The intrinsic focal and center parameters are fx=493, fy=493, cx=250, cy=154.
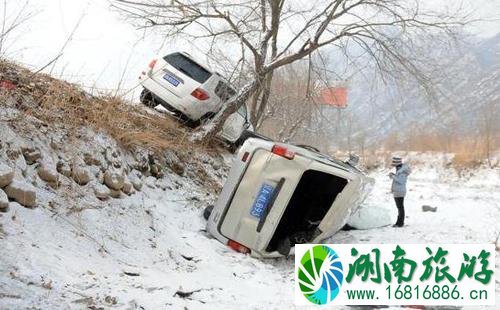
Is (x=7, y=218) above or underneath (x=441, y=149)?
underneath

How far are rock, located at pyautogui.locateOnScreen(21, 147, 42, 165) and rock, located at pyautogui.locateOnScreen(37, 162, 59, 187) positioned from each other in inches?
3.4

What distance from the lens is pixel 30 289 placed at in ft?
10.7

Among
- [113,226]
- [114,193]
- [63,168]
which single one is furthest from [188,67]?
[113,226]

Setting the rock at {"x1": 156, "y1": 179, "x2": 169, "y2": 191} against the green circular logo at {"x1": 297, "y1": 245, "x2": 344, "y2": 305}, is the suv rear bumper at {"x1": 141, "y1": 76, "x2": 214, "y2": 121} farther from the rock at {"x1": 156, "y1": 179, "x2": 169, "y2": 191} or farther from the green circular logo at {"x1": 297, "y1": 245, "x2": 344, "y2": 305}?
the green circular logo at {"x1": 297, "y1": 245, "x2": 344, "y2": 305}

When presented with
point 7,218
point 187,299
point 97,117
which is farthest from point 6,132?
point 187,299

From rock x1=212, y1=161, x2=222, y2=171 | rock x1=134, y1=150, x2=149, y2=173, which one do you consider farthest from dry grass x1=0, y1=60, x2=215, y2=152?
rock x1=212, y1=161, x2=222, y2=171

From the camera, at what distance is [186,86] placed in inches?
424

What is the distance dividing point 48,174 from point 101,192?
0.79m

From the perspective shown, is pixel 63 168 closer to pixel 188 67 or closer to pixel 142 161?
pixel 142 161

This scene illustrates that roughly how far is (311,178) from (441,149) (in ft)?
62.4

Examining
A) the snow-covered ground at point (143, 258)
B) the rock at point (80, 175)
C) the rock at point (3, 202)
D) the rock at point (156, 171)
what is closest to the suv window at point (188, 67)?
the snow-covered ground at point (143, 258)

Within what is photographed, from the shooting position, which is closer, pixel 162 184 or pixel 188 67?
pixel 162 184

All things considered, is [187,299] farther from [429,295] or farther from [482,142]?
[482,142]

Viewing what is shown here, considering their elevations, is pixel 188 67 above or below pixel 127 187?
above
